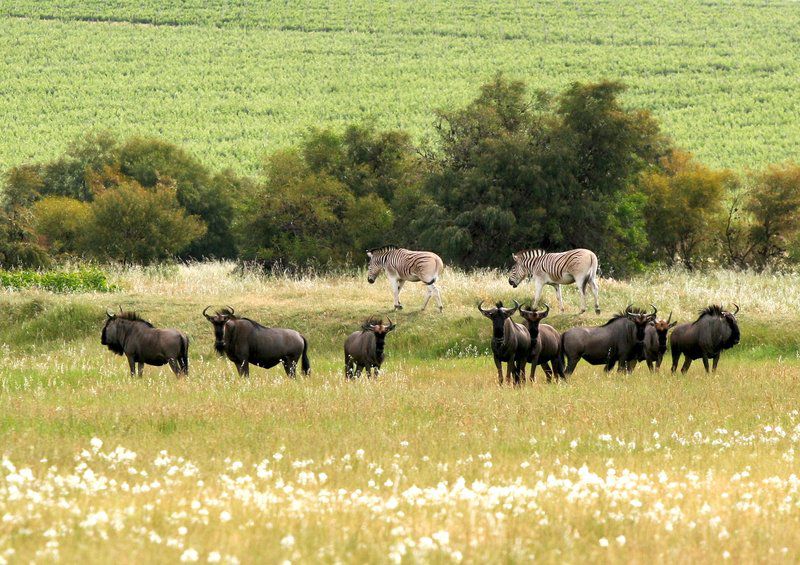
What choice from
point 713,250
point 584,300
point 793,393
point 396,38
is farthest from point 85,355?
point 396,38

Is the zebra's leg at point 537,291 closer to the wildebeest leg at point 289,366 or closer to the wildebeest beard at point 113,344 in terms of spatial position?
the wildebeest leg at point 289,366

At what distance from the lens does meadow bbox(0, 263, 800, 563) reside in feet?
26.2

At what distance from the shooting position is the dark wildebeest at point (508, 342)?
18953mm

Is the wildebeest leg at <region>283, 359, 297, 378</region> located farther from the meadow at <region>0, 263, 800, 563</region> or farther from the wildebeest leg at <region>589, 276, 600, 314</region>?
the wildebeest leg at <region>589, 276, 600, 314</region>

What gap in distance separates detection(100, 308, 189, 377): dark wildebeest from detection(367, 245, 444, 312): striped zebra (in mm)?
8409

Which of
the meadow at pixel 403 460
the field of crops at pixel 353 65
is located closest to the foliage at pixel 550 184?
the meadow at pixel 403 460

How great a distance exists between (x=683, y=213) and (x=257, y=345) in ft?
104

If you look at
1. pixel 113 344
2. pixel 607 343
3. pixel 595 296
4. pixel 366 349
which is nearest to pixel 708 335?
pixel 607 343

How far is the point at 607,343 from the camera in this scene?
21.1m

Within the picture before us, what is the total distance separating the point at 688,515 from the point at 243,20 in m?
155

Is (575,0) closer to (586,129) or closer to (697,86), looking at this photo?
(697,86)

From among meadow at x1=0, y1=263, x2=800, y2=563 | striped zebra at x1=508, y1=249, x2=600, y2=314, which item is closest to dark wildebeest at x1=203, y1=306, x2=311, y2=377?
meadow at x1=0, y1=263, x2=800, y2=563

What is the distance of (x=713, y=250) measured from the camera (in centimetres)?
4916

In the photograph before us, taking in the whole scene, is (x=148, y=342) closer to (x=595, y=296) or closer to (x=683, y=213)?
(x=595, y=296)
